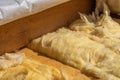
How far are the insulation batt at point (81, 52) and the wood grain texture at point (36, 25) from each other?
0.25 ft

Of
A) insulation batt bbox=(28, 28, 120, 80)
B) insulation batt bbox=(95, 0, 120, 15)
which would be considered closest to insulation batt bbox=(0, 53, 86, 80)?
insulation batt bbox=(28, 28, 120, 80)

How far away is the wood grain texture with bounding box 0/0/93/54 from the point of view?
1558mm

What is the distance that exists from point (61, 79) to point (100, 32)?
0.62 m

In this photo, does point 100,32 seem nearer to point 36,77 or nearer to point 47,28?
point 47,28

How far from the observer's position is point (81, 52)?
151 centimetres

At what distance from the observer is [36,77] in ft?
4.17

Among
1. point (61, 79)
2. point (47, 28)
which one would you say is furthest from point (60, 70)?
point (47, 28)

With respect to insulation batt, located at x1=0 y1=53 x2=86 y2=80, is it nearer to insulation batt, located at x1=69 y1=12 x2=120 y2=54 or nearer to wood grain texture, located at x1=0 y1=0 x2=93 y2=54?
wood grain texture, located at x1=0 y1=0 x2=93 y2=54

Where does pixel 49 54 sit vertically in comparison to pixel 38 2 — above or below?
below

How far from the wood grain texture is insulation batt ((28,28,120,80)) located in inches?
3.0

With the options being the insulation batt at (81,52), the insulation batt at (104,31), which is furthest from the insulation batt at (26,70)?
the insulation batt at (104,31)

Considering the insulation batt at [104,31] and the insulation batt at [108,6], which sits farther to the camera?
the insulation batt at [108,6]

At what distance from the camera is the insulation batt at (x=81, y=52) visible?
137 centimetres

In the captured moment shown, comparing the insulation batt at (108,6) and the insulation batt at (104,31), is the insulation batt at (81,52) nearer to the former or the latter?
the insulation batt at (104,31)
